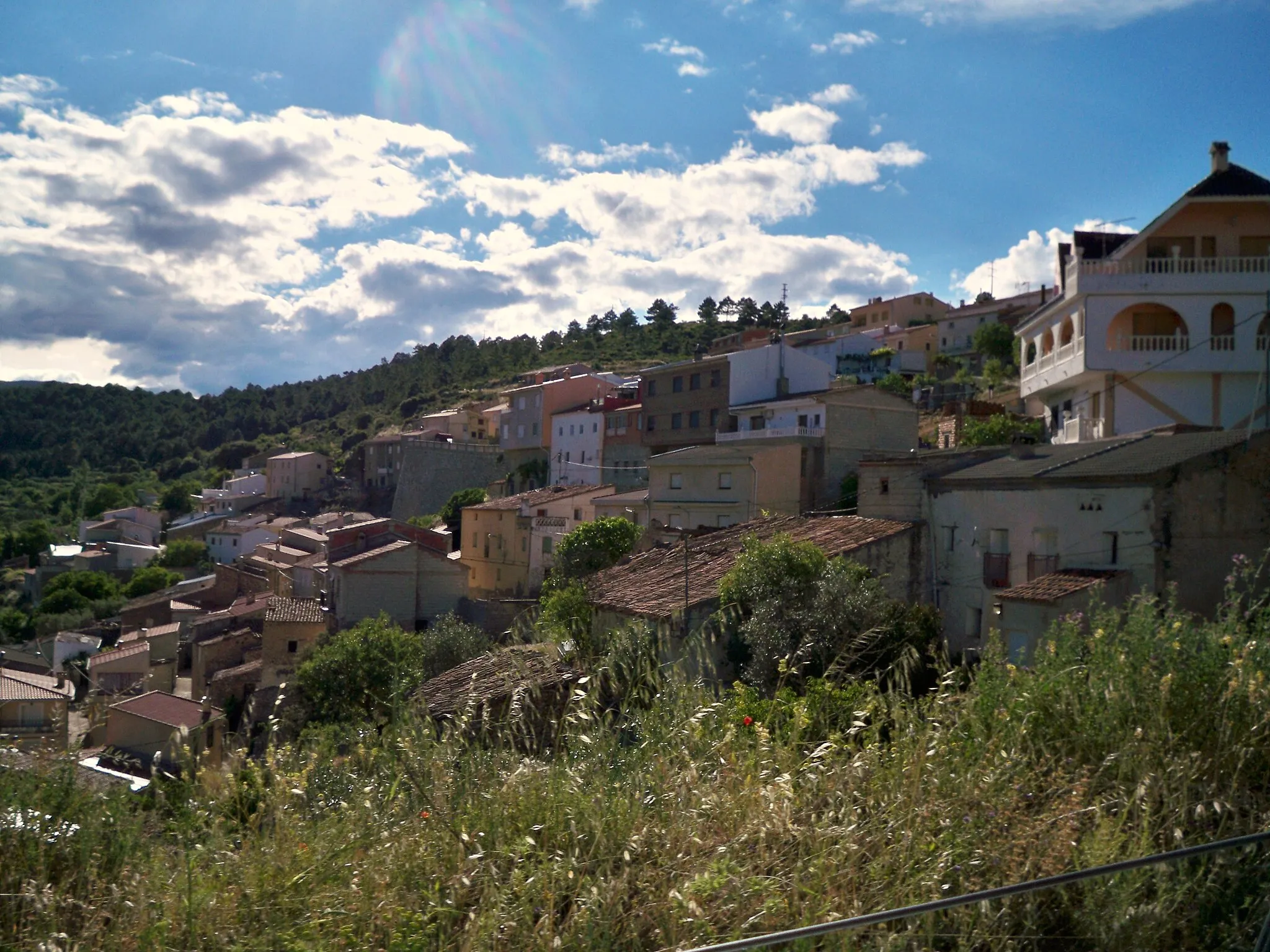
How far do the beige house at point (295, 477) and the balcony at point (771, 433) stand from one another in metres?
51.2

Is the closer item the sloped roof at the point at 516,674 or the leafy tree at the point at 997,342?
the sloped roof at the point at 516,674

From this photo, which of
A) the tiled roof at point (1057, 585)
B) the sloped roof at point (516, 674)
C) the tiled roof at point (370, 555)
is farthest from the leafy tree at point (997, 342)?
the sloped roof at point (516, 674)

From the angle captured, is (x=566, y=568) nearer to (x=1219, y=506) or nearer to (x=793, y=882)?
(x=1219, y=506)

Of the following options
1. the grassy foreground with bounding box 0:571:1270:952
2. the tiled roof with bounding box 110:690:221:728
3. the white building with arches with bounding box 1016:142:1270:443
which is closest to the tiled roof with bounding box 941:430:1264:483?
the white building with arches with bounding box 1016:142:1270:443

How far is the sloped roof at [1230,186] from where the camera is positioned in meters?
26.5

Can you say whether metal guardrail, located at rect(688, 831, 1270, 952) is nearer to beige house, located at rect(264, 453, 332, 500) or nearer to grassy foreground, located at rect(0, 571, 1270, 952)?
grassy foreground, located at rect(0, 571, 1270, 952)

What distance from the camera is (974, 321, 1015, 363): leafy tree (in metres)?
54.0

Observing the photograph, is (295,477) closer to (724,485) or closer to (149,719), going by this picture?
(724,485)

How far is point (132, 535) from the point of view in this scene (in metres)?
76.4

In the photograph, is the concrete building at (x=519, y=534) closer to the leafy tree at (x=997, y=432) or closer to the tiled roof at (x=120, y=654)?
the tiled roof at (x=120, y=654)

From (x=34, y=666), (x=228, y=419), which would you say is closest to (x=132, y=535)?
(x=34, y=666)

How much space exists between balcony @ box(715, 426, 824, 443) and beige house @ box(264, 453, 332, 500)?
5119 centimetres

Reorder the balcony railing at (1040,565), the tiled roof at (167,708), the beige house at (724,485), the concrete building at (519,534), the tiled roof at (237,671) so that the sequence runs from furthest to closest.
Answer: the concrete building at (519,534) → the tiled roof at (237,671) → the beige house at (724,485) → the tiled roof at (167,708) → the balcony railing at (1040,565)

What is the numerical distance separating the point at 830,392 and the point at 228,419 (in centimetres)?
11425
